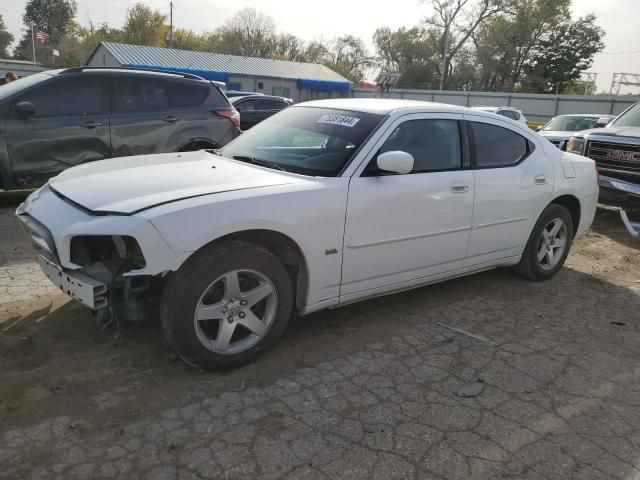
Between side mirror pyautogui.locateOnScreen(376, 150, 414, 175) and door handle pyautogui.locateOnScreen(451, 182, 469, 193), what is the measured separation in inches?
26.3

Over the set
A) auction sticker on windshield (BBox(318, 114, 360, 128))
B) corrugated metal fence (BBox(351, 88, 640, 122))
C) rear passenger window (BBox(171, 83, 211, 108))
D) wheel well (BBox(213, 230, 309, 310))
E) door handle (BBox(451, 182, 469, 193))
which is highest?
corrugated metal fence (BBox(351, 88, 640, 122))

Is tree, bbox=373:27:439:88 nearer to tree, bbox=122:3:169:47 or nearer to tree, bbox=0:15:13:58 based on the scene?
tree, bbox=122:3:169:47

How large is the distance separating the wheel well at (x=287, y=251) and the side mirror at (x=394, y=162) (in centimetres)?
81

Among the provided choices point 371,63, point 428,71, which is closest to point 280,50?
point 371,63

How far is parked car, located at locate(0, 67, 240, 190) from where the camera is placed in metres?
6.11

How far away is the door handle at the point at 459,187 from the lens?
156 inches

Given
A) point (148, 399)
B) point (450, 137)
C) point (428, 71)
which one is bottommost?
point (148, 399)

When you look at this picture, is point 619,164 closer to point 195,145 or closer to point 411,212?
A: point 411,212

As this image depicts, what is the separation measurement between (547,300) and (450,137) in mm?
1791

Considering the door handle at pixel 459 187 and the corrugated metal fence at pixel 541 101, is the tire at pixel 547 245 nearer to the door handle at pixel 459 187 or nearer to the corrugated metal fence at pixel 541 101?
the door handle at pixel 459 187

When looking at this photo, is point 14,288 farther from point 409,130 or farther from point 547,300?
point 547,300

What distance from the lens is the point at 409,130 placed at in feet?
12.7

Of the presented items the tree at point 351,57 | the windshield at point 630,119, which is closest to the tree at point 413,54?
the tree at point 351,57

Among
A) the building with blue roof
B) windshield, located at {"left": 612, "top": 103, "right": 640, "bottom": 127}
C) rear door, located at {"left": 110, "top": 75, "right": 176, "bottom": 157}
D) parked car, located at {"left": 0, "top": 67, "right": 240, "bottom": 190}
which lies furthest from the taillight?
the building with blue roof
